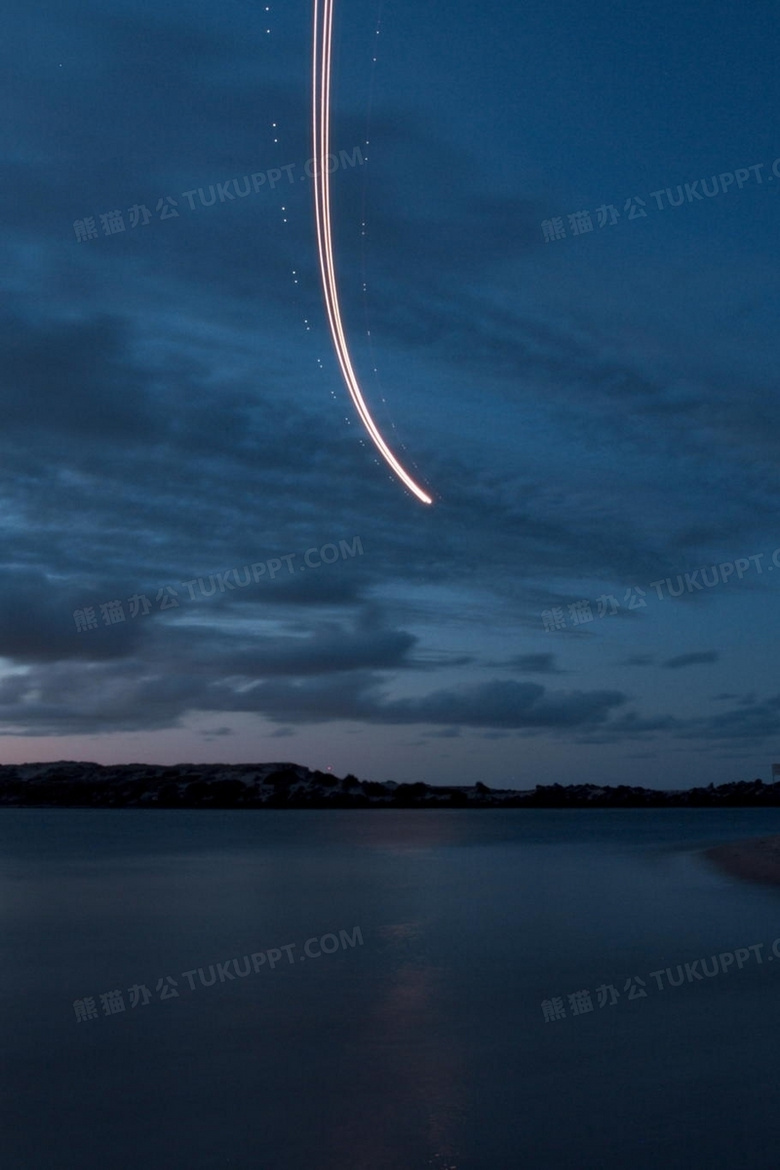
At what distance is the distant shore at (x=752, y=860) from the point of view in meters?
38.2

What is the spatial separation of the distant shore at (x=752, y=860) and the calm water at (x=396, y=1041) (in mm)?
5355

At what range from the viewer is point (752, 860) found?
44.9m

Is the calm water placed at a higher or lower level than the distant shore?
higher

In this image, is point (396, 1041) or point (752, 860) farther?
point (752, 860)

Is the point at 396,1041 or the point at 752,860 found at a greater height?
the point at 396,1041

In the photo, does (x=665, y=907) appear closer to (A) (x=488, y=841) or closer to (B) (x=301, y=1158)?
(B) (x=301, y=1158)

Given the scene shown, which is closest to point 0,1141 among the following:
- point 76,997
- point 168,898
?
point 76,997

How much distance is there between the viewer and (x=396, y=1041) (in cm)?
1427

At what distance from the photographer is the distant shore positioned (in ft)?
125

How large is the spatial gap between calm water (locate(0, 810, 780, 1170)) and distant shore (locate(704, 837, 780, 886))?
17.6 feet

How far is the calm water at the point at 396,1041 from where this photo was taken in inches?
387

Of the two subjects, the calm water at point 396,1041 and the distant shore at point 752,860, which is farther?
the distant shore at point 752,860

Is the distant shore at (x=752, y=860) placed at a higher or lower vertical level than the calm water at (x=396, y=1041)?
lower

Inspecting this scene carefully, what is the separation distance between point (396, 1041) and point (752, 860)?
33.9 meters
